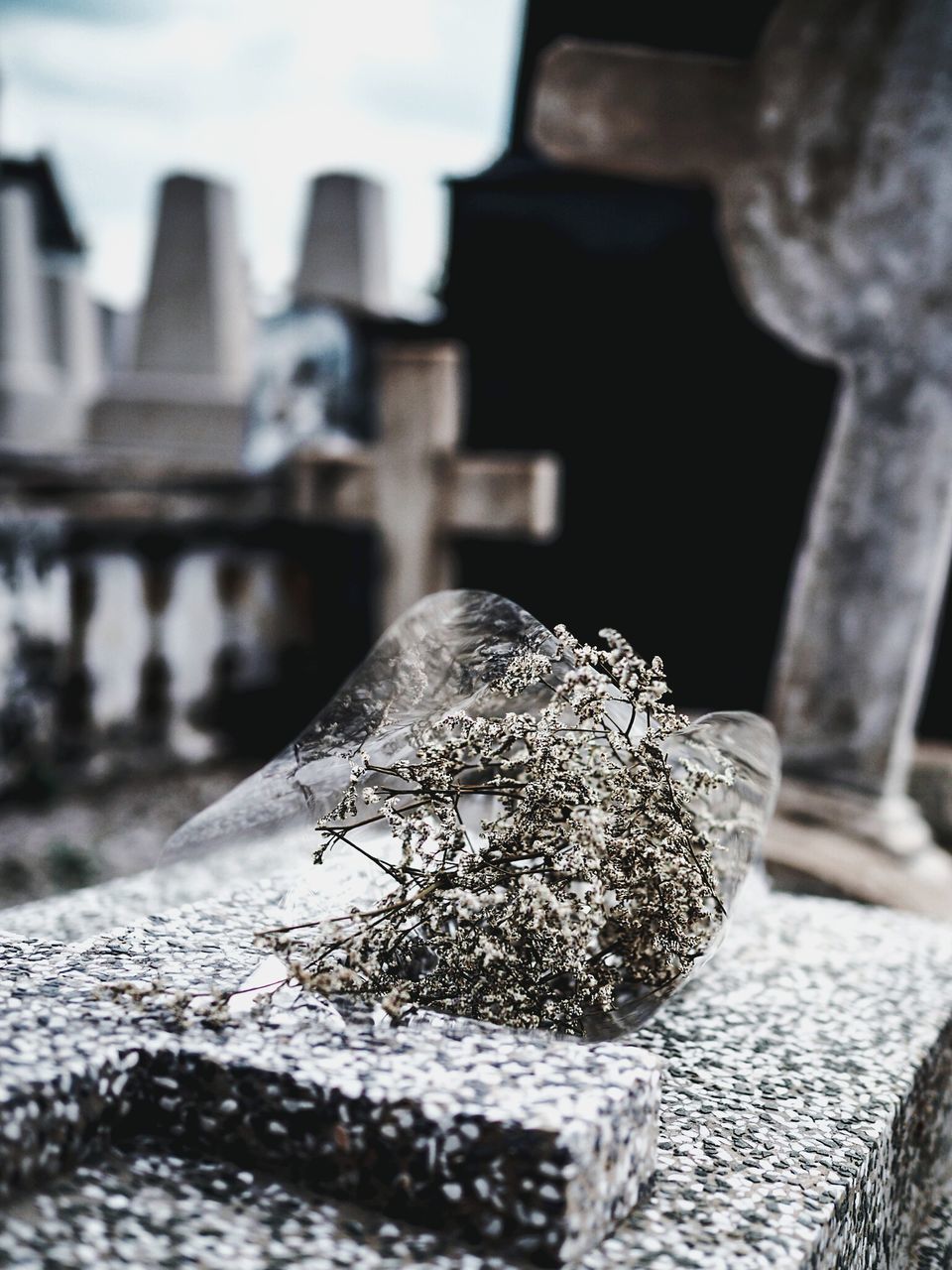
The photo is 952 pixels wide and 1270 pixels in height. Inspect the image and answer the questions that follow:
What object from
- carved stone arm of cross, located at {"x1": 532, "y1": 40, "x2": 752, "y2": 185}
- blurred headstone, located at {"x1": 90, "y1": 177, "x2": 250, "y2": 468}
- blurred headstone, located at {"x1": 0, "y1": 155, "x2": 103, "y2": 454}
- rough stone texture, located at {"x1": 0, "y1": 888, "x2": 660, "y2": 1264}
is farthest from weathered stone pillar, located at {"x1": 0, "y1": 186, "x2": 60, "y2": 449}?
rough stone texture, located at {"x1": 0, "y1": 888, "x2": 660, "y2": 1264}

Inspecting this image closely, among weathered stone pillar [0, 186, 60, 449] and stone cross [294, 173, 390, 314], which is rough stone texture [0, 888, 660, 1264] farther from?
stone cross [294, 173, 390, 314]

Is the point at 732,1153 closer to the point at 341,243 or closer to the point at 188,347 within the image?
the point at 188,347

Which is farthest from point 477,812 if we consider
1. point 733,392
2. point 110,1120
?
point 733,392

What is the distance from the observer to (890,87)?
277 centimetres

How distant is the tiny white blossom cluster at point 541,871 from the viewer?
3.78 feet

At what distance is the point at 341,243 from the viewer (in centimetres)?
866

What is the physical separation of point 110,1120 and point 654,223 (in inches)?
141

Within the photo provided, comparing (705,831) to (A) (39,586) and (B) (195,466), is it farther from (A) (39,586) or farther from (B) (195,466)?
(B) (195,466)

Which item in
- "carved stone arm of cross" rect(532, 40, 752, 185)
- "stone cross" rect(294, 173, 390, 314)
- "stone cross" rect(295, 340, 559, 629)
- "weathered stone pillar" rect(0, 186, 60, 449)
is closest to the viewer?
"carved stone arm of cross" rect(532, 40, 752, 185)

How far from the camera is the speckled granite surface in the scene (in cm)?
87

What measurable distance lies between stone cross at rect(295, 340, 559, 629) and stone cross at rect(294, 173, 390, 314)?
4886 millimetres

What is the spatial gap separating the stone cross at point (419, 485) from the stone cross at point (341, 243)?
489cm

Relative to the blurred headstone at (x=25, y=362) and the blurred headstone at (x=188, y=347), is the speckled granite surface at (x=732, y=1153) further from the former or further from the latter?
the blurred headstone at (x=188, y=347)

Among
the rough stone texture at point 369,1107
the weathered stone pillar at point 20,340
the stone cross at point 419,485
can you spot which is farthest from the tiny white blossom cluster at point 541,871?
the weathered stone pillar at point 20,340
